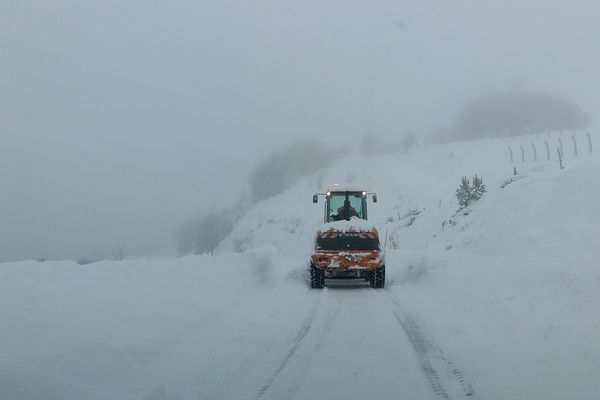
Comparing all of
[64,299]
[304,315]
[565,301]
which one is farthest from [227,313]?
[565,301]

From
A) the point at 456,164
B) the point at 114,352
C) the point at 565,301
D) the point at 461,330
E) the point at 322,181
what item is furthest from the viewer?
the point at 322,181

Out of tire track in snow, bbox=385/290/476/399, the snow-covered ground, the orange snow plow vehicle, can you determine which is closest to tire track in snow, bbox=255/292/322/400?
the snow-covered ground

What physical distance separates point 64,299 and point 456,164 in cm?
8545

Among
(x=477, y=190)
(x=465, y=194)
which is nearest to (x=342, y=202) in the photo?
(x=477, y=190)

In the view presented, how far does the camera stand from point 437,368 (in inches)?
271

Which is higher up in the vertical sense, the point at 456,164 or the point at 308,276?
the point at 456,164

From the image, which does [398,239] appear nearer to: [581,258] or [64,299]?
[581,258]

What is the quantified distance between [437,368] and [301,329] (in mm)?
3326

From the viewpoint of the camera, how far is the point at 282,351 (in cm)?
788

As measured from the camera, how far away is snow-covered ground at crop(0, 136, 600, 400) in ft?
19.6

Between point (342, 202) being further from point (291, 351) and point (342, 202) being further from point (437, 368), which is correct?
point (437, 368)

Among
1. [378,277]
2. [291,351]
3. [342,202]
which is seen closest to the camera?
[291,351]

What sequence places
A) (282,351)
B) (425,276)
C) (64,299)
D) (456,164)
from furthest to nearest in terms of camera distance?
1. (456,164)
2. (425,276)
3. (64,299)
4. (282,351)

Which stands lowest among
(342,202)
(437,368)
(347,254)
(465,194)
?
(437,368)
